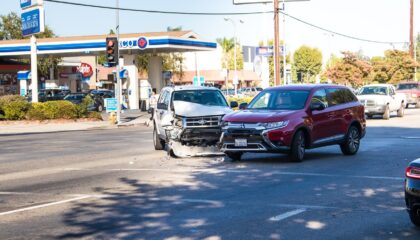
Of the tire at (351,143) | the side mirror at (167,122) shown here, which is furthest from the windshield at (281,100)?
the side mirror at (167,122)

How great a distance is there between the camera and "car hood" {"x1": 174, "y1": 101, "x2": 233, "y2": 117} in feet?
55.0

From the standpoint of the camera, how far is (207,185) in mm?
11656

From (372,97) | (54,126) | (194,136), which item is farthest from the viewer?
(54,126)

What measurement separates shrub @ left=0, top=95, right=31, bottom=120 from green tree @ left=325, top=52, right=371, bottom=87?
32451mm

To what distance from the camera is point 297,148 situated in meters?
14.7

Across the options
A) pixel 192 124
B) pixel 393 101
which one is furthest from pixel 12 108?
pixel 192 124

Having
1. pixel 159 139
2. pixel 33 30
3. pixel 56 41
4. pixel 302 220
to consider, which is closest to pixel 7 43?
pixel 56 41

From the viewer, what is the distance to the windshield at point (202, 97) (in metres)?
17.9

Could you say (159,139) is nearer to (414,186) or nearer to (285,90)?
(285,90)

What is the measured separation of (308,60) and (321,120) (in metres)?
110

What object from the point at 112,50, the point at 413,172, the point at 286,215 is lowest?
the point at 286,215

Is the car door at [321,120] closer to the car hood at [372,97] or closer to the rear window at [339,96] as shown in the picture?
the rear window at [339,96]

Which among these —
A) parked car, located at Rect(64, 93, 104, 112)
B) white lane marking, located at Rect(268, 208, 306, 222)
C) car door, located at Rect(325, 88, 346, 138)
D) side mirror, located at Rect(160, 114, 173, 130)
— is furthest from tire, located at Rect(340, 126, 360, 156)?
parked car, located at Rect(64, 93, 104, 112)

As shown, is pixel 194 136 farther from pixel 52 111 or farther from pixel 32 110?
pixel 32 110
